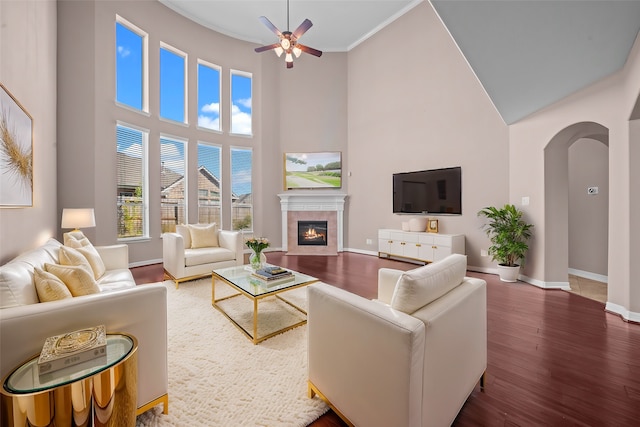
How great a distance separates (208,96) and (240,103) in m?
0.77

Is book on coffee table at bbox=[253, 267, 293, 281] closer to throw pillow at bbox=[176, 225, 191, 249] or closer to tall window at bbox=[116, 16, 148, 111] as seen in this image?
throw pillow at bbox=[176, 225, 191, 249]

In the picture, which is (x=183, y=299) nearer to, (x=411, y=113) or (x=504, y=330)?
(x=504, y=330)

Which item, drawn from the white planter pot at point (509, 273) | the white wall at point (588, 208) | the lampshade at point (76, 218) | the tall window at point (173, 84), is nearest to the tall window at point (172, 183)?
the tall window at point (173, 84)

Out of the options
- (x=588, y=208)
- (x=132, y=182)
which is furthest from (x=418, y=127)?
(x=132, y=182)

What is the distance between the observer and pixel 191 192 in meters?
5.85

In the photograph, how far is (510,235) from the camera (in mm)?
3945

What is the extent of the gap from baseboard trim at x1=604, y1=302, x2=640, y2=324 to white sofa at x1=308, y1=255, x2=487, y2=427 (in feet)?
7.59

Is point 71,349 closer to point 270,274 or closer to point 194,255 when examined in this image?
point 270,274

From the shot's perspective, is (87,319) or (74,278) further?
(74,278)

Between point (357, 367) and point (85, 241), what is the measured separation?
129 inches

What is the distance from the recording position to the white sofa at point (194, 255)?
3695mm

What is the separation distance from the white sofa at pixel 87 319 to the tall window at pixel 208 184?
4.59 m

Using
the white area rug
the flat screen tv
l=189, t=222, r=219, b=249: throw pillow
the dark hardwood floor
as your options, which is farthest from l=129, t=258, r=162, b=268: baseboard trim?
the flat screen tv

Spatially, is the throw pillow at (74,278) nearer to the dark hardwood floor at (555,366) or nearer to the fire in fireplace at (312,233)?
the dark hardwood floor at (555,366)
